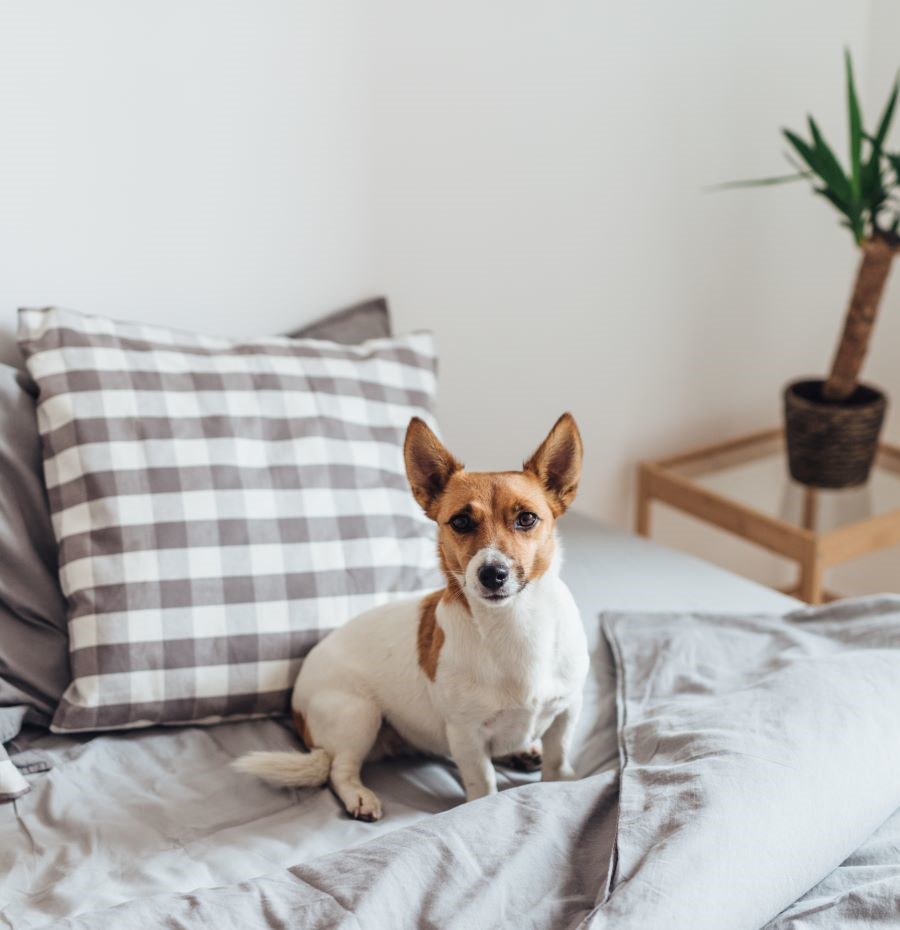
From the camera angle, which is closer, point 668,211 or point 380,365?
point 380,365

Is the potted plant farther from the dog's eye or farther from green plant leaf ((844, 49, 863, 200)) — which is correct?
the dog's eye

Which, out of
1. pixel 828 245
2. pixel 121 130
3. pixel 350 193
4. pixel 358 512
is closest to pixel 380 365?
pixel 358 512

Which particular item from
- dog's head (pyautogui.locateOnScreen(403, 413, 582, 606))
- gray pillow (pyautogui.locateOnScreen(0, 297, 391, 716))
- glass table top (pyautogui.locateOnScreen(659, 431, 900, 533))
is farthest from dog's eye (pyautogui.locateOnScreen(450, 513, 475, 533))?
glass table top (pyautogui.locateOnScreen(659, 431, 900, 533))

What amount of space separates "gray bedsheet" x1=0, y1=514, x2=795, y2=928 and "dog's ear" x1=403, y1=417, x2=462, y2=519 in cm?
34

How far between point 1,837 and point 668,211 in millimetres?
1723

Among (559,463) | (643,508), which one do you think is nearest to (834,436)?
(643,508)

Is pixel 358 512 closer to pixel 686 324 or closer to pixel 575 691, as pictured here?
pixel 575 691

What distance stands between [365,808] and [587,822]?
0.93 feet

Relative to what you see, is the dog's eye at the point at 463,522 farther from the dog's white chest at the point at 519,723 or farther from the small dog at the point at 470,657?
the dog's white chest at the point at 519,723

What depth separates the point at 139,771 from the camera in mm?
1402

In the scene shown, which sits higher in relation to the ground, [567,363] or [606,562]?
[567,363]

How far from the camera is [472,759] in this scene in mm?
1282

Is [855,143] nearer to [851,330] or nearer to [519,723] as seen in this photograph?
[851,330]

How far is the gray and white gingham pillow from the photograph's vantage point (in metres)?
1.46
